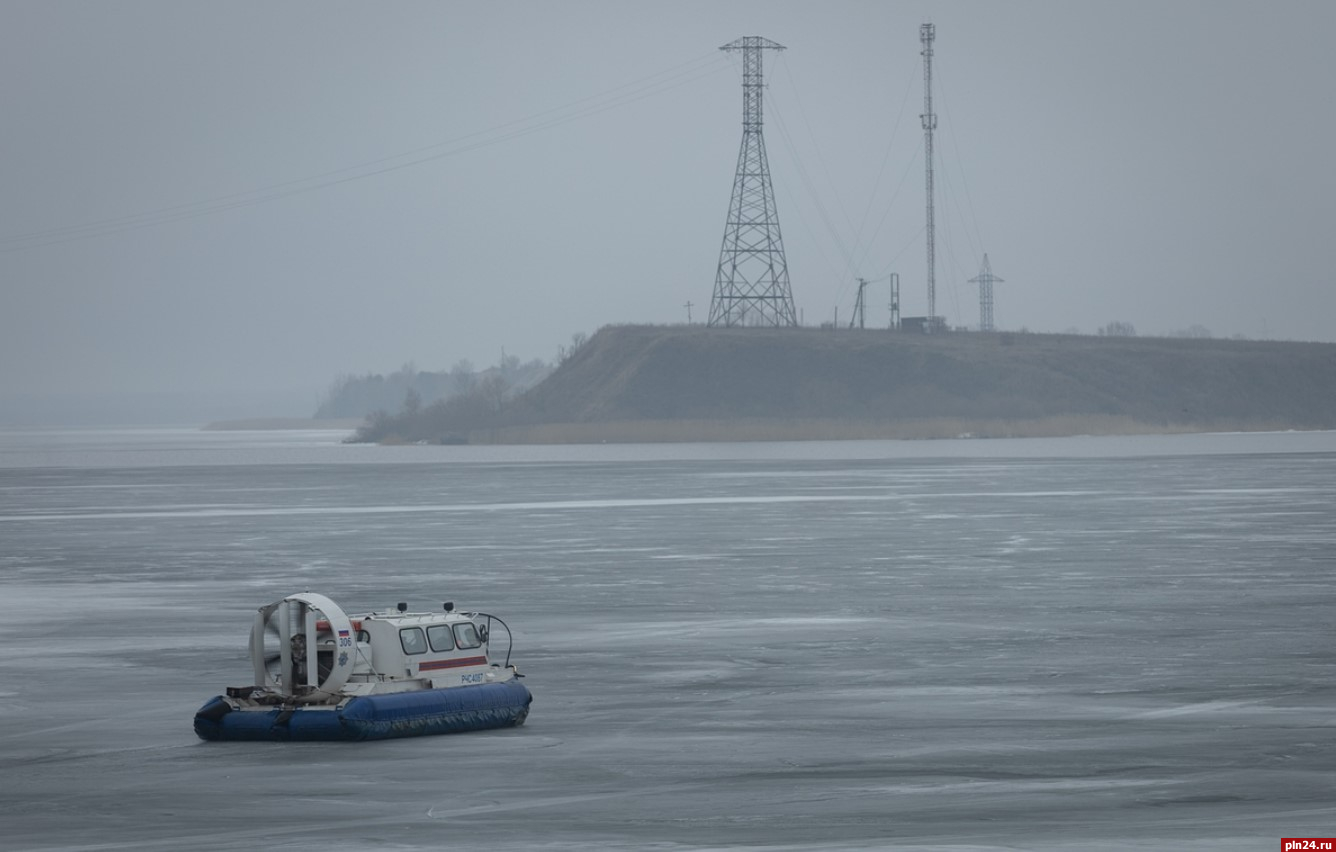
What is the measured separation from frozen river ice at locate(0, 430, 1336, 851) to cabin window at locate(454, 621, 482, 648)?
3.47 ft

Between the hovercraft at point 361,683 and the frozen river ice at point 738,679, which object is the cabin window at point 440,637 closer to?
the hovercraft at point 361,683

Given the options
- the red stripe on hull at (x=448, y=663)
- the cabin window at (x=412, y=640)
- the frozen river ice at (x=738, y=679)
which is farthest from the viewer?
the red stripe on hull at (x=448, y=663)

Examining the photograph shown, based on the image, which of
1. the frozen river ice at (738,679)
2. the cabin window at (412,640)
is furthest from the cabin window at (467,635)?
the frozen river ice at (738,679)

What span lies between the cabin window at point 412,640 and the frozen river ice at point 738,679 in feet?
3.56

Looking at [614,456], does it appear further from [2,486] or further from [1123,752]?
[1123,752]

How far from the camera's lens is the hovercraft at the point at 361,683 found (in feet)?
65.4

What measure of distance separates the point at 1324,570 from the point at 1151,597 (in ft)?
18.9

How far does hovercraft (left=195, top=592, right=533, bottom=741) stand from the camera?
19922 mm

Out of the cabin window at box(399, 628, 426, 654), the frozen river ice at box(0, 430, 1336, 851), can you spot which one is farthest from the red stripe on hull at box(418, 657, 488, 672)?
the frozen river ice at box(0, 430, 1336, 851)

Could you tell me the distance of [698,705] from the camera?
22.3m

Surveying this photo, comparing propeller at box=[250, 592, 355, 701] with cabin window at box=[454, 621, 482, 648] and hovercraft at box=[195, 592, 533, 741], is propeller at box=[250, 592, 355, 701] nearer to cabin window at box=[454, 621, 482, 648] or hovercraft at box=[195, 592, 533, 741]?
hovercraft at box=[195, 592, 533, 741]

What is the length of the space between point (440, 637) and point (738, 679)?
500cm

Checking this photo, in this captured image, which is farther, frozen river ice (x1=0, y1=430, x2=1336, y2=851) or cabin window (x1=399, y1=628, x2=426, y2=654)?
cabin window (x1=399, y1=628, x2=426, y2=654)

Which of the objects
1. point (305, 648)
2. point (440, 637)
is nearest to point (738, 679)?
point (440, 637)
